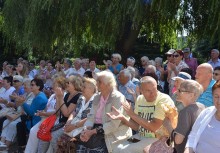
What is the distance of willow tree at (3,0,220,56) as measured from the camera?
29.4 ft

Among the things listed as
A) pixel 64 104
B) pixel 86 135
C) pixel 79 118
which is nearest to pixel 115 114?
pixel 86 135

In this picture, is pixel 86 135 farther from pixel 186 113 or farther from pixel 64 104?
pixel 186 113

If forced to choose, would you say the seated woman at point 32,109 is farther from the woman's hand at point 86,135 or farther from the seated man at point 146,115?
the seated man at point 146,115

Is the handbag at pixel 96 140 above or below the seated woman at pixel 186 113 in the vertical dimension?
below

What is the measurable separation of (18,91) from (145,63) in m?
2.86

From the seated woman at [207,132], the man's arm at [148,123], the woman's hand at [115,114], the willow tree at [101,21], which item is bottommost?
the man's arm at [148,123]

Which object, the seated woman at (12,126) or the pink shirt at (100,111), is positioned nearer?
Answer: the pink shirt at (100,111)

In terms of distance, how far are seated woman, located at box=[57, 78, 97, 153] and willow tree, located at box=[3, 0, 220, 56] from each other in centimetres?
287

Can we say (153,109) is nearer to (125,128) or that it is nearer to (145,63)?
(125,128)

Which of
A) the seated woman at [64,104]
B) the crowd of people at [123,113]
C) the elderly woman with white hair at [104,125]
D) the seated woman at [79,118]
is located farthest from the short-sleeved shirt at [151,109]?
the seated woman at [64,104]

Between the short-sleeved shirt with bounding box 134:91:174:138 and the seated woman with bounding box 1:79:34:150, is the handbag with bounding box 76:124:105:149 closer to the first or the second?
the short-sleeved shirt with bounding box 134:91:174:138

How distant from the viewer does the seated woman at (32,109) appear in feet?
25.7

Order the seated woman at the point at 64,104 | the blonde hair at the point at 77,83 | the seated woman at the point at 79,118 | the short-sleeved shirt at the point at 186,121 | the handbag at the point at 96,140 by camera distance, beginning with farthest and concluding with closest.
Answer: the blonde hair at the point at 77,83, the seated woman at the point at 64,104, the seated woman at the point at 79,118, the handbag at the point at 96,140, the short-sleeved shirt at the point at 186,121

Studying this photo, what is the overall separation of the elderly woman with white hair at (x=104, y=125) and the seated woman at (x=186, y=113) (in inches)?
49.7
